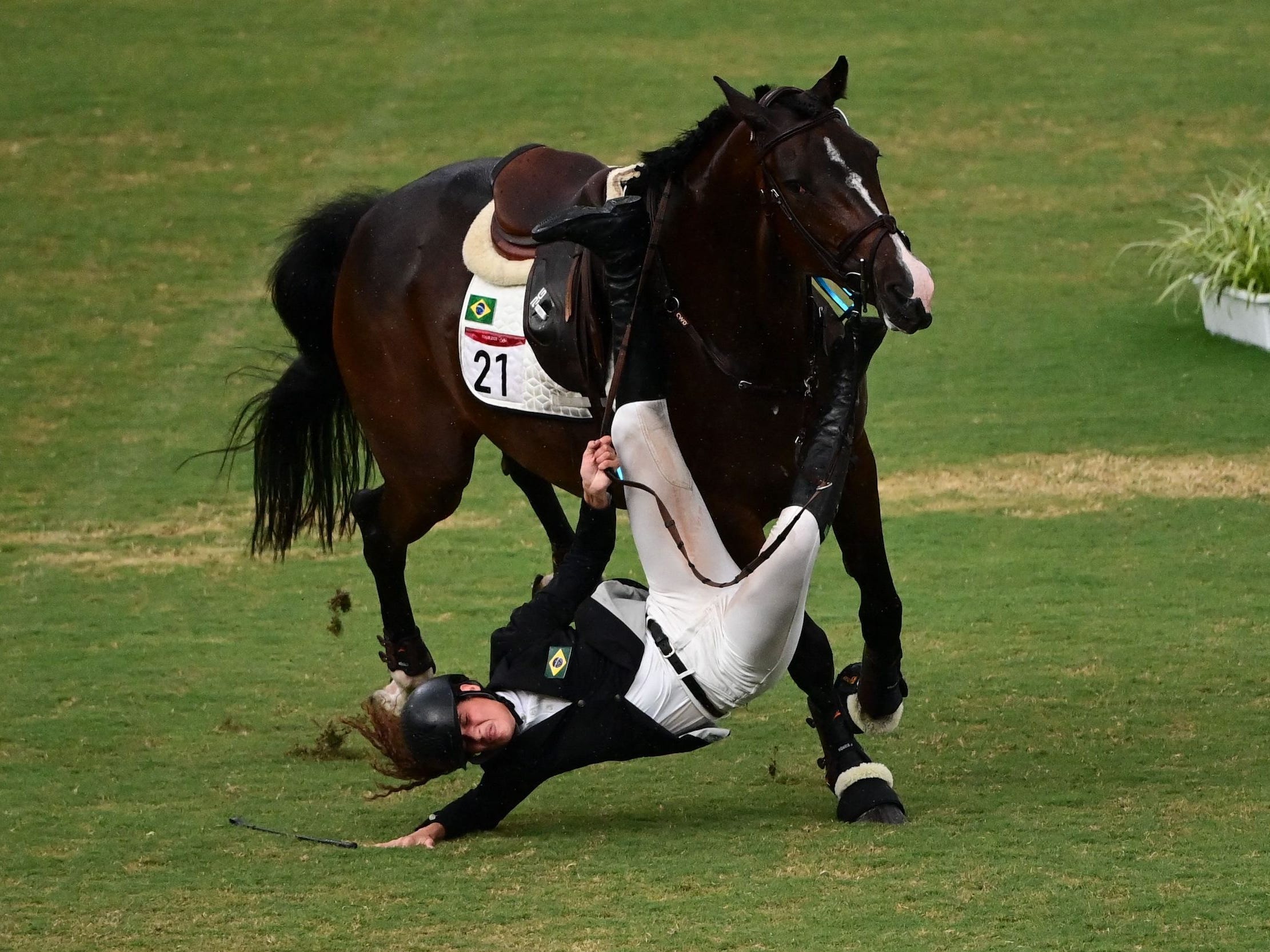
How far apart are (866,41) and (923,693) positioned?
8.67 meters

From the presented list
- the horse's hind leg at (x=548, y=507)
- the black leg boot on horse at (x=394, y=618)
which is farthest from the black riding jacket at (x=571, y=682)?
the horse's hind leg at (x=548, y=507)

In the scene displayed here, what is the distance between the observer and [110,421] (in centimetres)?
951

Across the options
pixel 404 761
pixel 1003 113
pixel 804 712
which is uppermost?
pixel 1003 113

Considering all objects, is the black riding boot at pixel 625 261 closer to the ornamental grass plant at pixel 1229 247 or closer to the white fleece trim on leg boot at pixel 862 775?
the white fleece trim on leg boot at pixel 862 775

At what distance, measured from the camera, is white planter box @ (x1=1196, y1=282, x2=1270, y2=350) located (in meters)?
9.23

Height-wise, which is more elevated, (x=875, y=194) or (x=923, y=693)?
(x=875, y=194)

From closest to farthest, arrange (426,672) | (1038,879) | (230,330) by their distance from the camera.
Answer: (1038,879)
(426,672)
(230,330)

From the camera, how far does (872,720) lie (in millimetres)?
5074

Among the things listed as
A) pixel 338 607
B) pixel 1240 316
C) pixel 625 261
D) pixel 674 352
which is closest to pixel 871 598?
pixel 674 352

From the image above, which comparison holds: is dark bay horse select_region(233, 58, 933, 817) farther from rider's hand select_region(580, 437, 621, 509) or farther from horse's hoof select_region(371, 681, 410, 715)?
rider's hand select_region(580, 437, 621, 509)

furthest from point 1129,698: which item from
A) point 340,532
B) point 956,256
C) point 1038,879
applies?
point 956,256

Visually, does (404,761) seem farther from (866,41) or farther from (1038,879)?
(866,41)

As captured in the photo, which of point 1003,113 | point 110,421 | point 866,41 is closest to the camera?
point 110,421

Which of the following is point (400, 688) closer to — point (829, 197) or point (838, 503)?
point (838, 503)
